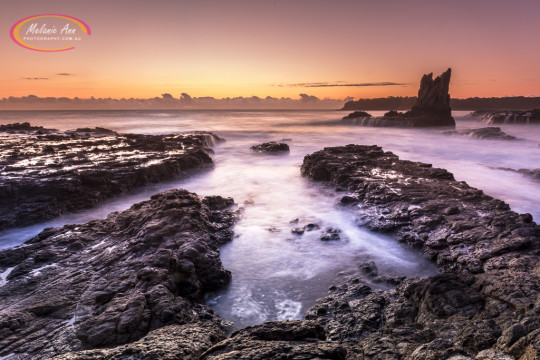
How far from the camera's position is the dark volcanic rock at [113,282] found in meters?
3.89

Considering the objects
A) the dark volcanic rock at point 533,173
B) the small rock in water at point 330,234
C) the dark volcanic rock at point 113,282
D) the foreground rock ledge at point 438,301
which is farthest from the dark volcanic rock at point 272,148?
the dark volcanic rock at point 113,282

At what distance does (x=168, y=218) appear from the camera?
23.3ft

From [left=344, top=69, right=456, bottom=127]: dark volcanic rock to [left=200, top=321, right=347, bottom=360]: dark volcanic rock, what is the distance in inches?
1899

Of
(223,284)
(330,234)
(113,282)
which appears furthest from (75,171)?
(330,234)

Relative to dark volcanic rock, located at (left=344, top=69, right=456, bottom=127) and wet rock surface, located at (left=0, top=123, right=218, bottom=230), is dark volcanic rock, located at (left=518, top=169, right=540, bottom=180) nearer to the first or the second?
wet rock surface, located at (left=0, top=123, right=218, bottom=230)

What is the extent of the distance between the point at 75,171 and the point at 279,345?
1131 cm

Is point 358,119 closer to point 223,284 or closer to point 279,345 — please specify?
point 223,284

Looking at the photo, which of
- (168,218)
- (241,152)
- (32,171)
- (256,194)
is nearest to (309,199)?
(256,194)

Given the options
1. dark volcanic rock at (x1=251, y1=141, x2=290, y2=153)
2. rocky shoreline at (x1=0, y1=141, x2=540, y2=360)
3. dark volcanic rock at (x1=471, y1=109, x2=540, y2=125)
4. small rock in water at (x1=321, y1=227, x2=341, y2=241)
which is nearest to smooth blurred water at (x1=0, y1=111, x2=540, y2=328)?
small rock in water at (x1=321, y1=227, x2=341, y2=241)

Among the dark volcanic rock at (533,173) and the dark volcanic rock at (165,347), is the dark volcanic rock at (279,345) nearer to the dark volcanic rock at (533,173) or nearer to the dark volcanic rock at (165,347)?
the dark volcanic rock at (165,347)

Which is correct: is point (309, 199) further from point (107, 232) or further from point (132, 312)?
point (132, 312)

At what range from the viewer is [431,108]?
49.8 m

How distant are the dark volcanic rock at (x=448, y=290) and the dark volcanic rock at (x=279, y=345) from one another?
0.51 meters

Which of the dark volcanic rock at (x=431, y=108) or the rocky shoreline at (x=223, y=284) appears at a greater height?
the dark volcanic rock at (x=431, y=108)
